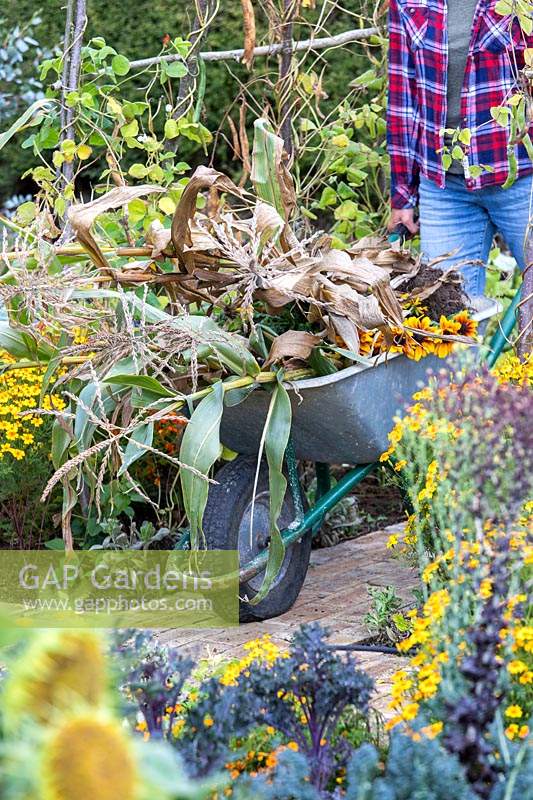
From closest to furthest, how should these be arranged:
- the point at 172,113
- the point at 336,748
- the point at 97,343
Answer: the point at 336,748 < the point at 97,343 < the point at 172,113

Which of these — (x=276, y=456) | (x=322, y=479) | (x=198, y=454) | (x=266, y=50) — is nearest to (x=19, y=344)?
(x=198, y=454)

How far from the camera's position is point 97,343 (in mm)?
2242

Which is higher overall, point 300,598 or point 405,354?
point 405,354

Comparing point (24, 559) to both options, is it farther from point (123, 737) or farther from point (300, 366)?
point (123, 737)

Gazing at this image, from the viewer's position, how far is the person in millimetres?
2791

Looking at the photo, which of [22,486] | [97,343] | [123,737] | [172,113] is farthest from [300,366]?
[123,737]

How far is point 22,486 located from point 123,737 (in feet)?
7.18

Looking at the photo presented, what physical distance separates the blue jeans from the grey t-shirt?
0.26 ft

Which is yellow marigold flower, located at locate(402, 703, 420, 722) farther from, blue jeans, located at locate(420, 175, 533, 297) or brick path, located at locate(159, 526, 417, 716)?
blue jeans, located at locate(420, 175, 533, 297)

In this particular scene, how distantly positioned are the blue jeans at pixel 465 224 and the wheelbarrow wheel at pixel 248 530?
0.77m

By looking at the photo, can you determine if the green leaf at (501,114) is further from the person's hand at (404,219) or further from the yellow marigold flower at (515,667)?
the yellow marigold flower at (515,667)

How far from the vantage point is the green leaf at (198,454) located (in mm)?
2127

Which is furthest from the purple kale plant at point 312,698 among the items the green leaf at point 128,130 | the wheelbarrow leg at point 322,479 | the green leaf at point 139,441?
the green leaf at point 128,130

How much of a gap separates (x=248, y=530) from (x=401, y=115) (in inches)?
48.8
